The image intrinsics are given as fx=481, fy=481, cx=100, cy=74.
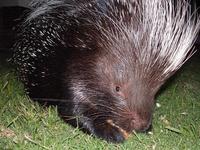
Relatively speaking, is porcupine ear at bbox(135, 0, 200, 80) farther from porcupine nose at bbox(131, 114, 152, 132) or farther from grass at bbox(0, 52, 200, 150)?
grass at bbox(0, 52, 200, 150)

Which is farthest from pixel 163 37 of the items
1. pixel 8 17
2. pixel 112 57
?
pixel 8 17

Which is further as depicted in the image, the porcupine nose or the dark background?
the dark background

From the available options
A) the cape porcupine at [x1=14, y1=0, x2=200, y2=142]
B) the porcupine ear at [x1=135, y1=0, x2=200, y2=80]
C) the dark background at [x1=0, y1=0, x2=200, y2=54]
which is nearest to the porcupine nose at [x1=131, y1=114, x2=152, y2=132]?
the cape porcupine at [x1=14, y1=0, x2=200, y2=142]

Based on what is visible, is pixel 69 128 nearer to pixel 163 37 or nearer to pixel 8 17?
pixel 163 37

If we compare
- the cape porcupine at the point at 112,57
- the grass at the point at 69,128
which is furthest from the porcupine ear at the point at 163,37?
the grass at the point at 69,128

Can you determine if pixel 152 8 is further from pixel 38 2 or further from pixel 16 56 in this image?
pixel 16 56

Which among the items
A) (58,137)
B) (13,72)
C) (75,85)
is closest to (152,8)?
(75,85)
